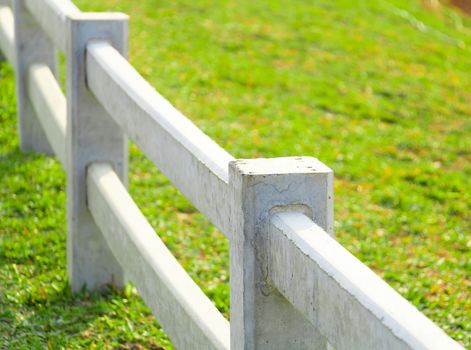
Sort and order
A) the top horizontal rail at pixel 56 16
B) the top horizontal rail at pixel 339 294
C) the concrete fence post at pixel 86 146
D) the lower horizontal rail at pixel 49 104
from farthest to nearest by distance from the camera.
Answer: the lower horizontal rail at pixel 49 104, the top horizontal rail at pixel 56 16, the concrete fence post at pixel 86 146, the top horizontal rail at pixel 339 294

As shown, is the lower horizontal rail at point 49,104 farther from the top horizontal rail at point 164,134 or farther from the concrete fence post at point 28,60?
the top horizontal rail at point 164,134

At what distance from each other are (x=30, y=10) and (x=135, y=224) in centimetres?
220

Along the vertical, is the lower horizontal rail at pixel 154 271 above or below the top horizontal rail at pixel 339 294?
below

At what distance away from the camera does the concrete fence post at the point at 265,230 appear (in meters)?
2.19

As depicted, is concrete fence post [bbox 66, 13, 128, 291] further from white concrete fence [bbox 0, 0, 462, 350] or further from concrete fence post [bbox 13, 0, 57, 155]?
concrete fence post [bbox 13, 0, 57, 155]

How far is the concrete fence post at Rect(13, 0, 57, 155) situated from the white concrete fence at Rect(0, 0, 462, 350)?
1.97 ft

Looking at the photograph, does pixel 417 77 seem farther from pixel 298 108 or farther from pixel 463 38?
pixel 463 38

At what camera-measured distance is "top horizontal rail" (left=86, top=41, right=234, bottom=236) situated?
8.35 ft

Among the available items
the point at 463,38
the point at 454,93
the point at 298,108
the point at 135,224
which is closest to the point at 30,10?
the point at 135,224

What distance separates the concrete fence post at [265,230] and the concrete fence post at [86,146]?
1.83m

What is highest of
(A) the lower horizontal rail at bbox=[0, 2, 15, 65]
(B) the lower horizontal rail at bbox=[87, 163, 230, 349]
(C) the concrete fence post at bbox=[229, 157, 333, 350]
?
(C) the concrete fence post at bbox=[229, 157, 333, 350]

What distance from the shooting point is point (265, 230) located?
2.22 m

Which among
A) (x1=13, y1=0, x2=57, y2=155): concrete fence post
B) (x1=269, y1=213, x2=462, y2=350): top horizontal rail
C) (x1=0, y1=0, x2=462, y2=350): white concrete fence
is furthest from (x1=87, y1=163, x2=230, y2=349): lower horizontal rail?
(x1=13, y1=0, x2=57, y2=155): concrete fence post

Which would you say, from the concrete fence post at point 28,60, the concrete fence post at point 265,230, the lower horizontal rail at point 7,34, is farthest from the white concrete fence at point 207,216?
the lower horizontal rail at point 7,34
